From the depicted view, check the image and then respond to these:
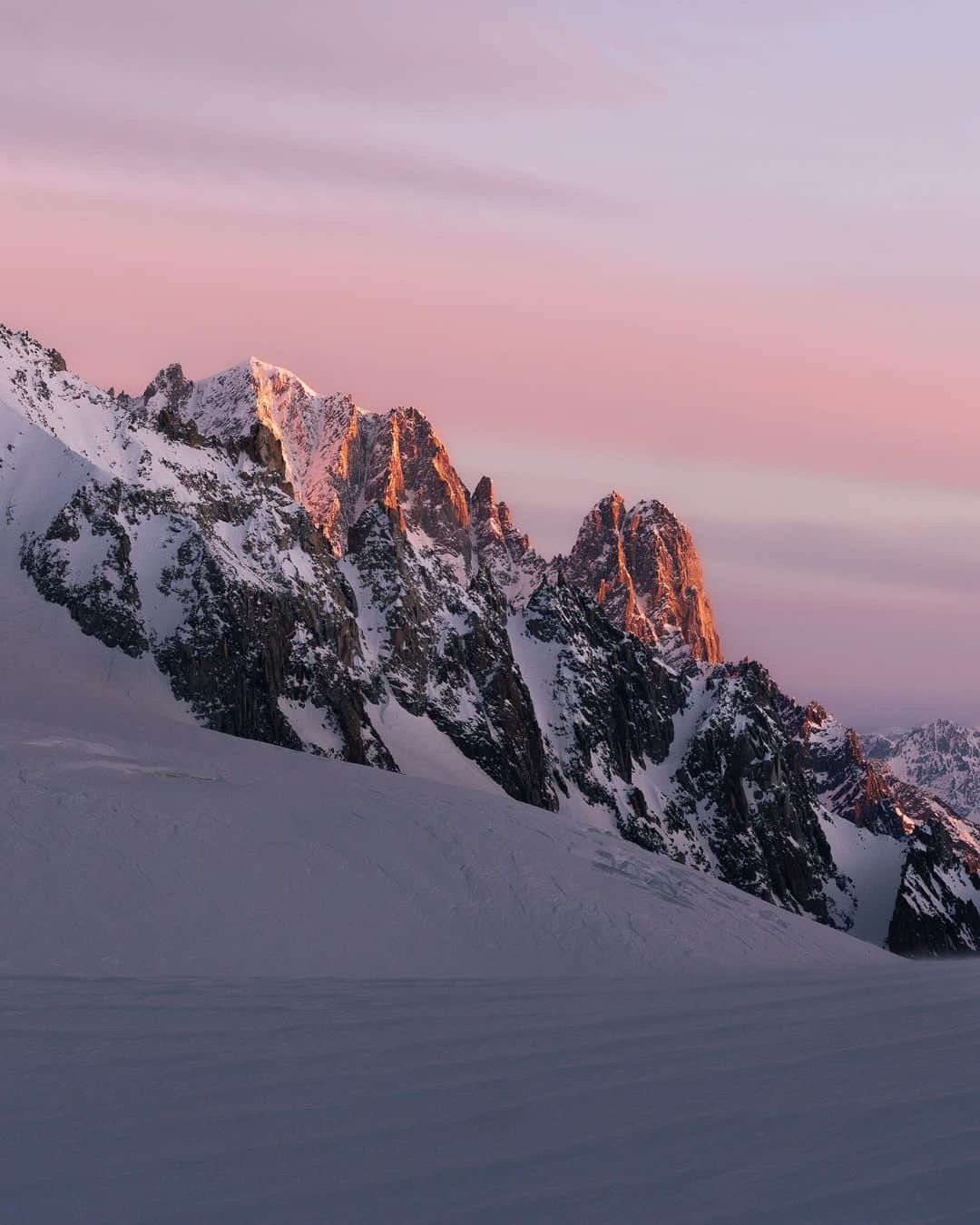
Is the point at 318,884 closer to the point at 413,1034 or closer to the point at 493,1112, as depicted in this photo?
the point at 413,1034

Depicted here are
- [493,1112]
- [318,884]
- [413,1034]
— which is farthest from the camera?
[318,884]

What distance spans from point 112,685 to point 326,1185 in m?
153

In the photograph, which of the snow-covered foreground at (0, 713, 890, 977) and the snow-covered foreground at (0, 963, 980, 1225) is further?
the snow-covered foreground at (0, 713, 890, 977)

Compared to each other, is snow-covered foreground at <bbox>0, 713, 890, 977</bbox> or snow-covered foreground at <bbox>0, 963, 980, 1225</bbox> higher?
snow-covered foreground at <bbox>0, 963, 980, 1225</bbox>

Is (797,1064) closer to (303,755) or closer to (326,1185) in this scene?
(326,1185)

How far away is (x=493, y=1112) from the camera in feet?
42.8

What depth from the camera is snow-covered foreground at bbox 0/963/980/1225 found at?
1034cm

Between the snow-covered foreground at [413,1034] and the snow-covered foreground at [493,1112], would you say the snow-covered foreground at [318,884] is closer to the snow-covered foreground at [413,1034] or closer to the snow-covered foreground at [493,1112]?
the snow-covered foreground at [413,1034]

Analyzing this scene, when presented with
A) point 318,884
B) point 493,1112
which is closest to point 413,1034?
point 493,1112

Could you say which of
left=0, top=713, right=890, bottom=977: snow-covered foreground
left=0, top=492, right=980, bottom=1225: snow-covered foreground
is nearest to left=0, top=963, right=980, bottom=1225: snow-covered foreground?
left=0, top=492, right=980, bottom=1225: snow-covered foreground

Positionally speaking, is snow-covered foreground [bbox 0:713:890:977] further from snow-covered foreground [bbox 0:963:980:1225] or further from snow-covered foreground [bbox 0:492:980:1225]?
snow-covered foreground [bbox 0:963:980:1225]

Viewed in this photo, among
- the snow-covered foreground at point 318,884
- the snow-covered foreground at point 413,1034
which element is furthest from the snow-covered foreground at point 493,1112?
the snow-covered foreground at point 318,884

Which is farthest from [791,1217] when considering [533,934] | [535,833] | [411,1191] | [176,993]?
[535,833]

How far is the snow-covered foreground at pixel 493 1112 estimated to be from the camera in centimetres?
1034
